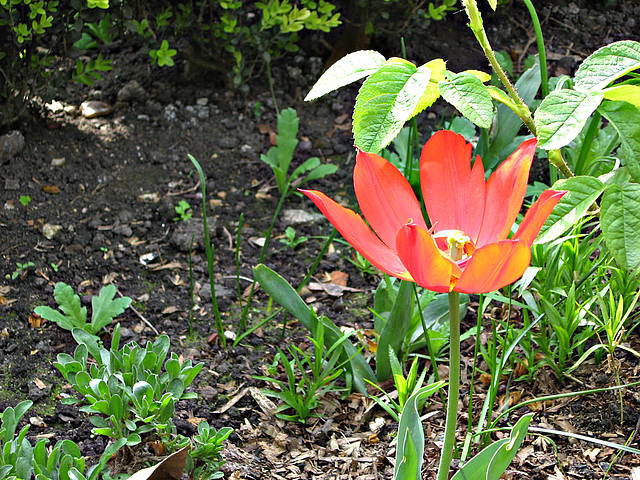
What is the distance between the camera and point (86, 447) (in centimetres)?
167

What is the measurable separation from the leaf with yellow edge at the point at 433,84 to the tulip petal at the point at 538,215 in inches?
10.1

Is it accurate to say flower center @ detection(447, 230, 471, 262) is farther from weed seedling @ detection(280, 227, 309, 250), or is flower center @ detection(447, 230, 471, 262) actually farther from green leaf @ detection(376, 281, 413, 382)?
weed seedling @ detection(280, 227, 309, 250)

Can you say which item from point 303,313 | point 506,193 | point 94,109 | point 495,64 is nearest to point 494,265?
point 506,193

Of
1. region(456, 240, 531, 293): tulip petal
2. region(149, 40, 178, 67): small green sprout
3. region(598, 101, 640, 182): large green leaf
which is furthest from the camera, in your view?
region(149, 40, 178, 67): small green sprout

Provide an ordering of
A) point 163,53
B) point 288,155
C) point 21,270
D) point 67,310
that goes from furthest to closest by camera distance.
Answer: point 163,53, point 288,155, point 21,270, point 67,310

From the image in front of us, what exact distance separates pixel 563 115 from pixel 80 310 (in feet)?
5.33

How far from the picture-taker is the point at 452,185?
1.17 meters

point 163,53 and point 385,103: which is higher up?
point 385,103

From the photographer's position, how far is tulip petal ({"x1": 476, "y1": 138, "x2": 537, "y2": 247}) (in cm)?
106

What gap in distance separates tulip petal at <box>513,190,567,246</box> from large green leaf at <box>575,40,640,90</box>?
25cm

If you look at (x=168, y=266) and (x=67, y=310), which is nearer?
(x=67, y=310)

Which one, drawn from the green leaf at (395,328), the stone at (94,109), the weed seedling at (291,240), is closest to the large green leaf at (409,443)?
the green leaf at (395,328)

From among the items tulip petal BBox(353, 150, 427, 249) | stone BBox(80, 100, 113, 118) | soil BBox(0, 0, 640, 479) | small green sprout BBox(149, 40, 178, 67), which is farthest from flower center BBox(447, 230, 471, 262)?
stone BBox(80, 100, 113, 118)

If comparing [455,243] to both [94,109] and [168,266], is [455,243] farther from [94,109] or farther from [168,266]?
[94,109]
